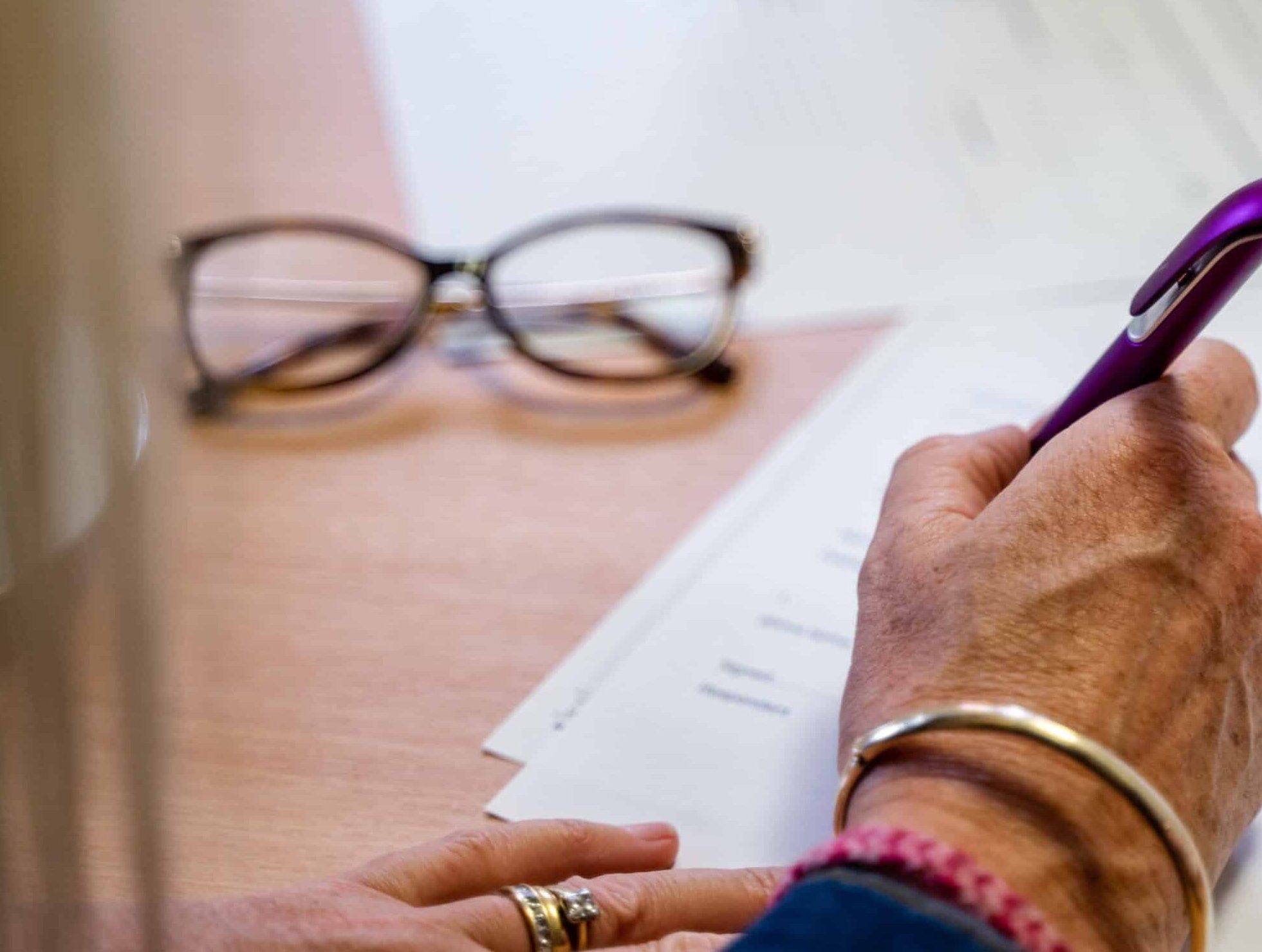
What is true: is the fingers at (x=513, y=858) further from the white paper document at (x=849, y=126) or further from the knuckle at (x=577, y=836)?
the white paper document at (x=849, y=126)

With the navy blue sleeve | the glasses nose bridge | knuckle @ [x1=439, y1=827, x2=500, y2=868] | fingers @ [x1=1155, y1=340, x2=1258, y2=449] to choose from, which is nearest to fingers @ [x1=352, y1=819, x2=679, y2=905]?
knuckle @ [x1=439, y1=827, x2=500, y2=868]

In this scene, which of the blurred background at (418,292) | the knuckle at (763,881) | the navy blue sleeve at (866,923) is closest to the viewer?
the blurred background at (418,292)

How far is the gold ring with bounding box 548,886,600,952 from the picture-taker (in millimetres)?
359

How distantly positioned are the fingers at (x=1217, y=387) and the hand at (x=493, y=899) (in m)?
0.19

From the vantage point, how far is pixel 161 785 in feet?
0.58

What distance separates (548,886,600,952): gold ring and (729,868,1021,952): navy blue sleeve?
89 millimetres

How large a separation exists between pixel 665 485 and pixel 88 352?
16.5 inches

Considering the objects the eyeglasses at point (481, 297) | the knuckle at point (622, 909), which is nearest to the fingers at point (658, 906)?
the knuckle at point (622, 909)

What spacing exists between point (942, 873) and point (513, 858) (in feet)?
0.47

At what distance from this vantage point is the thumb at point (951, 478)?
40 cm

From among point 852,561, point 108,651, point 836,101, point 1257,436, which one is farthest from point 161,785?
point 836,101

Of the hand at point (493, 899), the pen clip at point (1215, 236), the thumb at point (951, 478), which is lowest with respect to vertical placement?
the hand at point (493, 899)

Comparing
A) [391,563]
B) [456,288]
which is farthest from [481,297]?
[391,563]

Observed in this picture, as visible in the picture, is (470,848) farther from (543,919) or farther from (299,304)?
(299,304)
